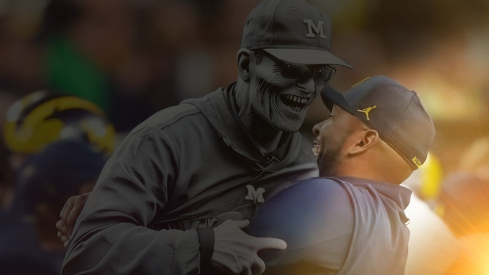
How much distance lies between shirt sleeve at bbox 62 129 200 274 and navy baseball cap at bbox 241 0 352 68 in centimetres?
60

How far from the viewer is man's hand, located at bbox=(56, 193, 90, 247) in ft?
9.41

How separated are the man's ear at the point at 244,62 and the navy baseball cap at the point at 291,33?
31mm

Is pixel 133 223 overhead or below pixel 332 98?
below

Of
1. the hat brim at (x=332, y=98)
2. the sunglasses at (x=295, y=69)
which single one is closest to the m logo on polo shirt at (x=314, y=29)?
the sunglasses at (x=295, y=69)

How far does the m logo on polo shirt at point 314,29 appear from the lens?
2.73 metres

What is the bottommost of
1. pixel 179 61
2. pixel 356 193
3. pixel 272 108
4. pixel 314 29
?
pixel 356 193

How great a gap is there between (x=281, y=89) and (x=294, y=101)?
79mm

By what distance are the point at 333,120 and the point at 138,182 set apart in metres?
0.90

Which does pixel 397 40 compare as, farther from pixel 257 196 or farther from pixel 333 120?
pixel 257 196

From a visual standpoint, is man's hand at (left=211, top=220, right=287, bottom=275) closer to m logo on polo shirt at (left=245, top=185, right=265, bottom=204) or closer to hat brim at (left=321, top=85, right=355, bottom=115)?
m logo on polo shirt at (left=245, top=185, right=265, bottom=204)

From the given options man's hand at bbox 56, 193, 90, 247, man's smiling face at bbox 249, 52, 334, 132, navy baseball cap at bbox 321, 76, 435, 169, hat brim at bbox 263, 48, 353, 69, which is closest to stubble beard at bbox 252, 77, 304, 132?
man's smiling face at bbox 249, 52, 334, 132

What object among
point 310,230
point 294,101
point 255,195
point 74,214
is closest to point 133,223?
point 74,214

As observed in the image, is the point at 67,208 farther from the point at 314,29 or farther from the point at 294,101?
the point at 314,29

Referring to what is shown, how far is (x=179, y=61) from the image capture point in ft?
9.83
